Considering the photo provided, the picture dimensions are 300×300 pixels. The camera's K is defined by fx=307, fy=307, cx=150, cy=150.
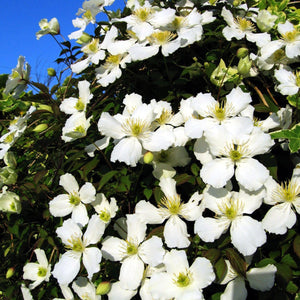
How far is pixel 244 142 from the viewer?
0.85 meters

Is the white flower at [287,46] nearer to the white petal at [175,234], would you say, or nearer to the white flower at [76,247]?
the white petal at [175,234]

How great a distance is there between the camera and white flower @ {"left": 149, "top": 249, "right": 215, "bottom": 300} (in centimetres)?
76

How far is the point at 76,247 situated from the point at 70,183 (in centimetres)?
21

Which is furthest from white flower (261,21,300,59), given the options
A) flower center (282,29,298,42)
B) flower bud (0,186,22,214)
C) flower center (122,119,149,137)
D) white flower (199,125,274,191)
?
flower bud (0,186,22,214)

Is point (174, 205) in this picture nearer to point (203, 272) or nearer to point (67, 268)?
point (203, 272)

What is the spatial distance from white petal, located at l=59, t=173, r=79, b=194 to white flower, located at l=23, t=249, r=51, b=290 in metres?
0.25

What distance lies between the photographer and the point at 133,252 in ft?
2.92

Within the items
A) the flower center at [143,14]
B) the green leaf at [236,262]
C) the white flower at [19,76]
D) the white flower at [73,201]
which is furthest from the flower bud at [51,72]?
the green leaf at [236,262]

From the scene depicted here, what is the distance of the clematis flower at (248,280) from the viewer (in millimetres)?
728

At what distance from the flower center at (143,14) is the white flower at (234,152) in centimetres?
57

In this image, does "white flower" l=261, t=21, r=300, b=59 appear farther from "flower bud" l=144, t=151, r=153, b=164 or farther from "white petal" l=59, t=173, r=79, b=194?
"white petal" l=59, t=173, r=79, b=194

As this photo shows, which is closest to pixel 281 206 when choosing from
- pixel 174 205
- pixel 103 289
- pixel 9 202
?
pixel 174 205

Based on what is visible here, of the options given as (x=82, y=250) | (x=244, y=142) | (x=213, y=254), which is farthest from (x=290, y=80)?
(x=82, y=250)

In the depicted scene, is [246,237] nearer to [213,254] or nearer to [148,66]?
[213,254]
